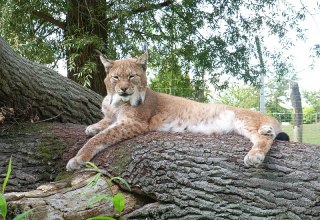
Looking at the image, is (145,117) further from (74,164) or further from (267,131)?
(267,131)

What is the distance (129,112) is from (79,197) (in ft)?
3.86

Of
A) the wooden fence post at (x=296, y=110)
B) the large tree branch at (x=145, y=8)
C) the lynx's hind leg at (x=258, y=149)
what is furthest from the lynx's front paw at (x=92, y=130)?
the wooden fence post at (x=296, y=110)

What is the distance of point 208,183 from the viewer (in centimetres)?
317

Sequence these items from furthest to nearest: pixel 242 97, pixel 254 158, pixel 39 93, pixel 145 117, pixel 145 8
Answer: pixel 242 97 < pixel 145 8 < pixel 39 93 < pixel 145 117 < pixel 254 158

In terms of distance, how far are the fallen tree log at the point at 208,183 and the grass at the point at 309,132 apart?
504 cm

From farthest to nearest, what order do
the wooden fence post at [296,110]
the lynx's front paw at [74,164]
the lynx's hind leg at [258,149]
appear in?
the wooden fence post at [296,110] → the lynx's front paw at [74,164] → the lynx's hind leg at [258,149]

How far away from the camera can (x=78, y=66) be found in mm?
7254

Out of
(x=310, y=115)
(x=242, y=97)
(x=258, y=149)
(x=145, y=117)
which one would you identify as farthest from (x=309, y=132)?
(x=258, y=149)

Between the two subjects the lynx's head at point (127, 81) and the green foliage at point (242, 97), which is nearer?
the lynx's head at point (127, 81)

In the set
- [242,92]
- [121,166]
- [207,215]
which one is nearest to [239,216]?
A: [207,215]

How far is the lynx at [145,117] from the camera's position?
374cm

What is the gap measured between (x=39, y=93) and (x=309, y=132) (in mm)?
5339

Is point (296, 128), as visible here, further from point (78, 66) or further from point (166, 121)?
point (166, 121)

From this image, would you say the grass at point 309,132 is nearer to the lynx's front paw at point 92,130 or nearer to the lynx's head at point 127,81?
the lynx's head at point 127,81
